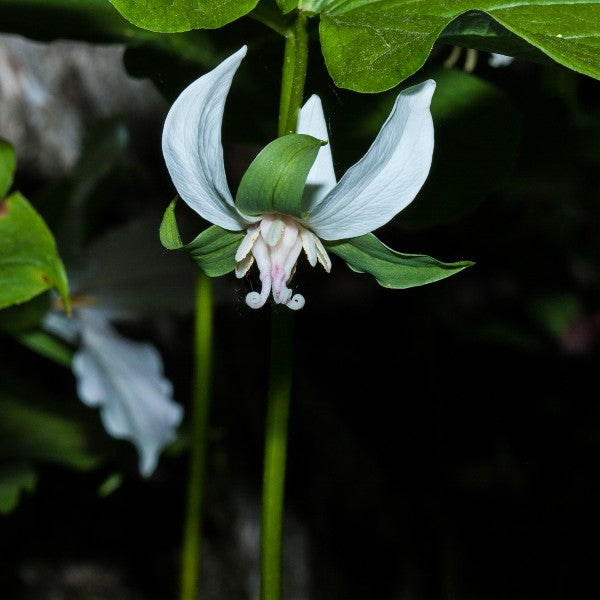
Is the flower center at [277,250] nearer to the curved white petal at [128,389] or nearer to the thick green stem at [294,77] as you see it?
the thick green stem at [294,77]

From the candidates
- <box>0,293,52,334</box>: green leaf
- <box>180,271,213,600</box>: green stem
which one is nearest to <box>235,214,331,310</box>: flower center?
<box>180,271,213,600</box>: green stem

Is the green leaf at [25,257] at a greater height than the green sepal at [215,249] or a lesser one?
greater

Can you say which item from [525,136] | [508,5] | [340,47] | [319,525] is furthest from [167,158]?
[319,525]

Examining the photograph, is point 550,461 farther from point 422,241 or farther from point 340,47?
point 340,47

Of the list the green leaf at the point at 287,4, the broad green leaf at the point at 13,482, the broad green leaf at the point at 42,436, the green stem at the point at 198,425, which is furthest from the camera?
the broad green leaf at the point at 42,436

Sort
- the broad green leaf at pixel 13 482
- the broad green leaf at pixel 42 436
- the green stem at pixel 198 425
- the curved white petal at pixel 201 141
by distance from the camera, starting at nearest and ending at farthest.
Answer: the curved white petal at pixel 201 141
the green stem at pixel 198 425
the broad green leaf at pixel 13 482
the broad green leaf at pixel 42 436

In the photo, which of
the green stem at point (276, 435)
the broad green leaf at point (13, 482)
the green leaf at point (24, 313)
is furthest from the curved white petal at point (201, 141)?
the broad green leaf at point (13, 482)

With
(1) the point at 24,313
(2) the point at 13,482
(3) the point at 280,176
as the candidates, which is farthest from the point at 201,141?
(2) the point at 13,482
